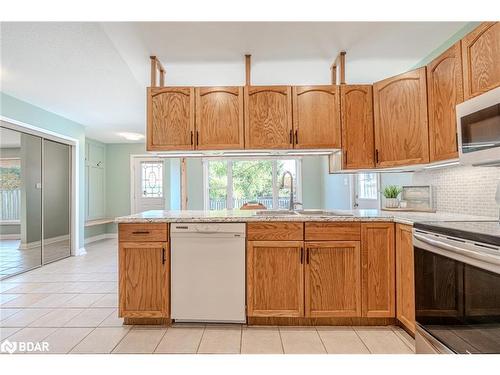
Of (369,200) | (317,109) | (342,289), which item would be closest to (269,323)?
(342,289)

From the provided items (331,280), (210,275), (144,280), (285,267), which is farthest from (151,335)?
(331,280)

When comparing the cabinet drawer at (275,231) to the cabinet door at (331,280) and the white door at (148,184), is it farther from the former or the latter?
the white door at (148,184)

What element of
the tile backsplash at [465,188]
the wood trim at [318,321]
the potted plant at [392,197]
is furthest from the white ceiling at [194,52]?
the wood trim at [318,321]

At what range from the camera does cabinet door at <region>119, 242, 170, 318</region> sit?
226 centimetres

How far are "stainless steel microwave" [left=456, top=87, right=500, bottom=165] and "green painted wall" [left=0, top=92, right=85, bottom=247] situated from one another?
475 centimetres

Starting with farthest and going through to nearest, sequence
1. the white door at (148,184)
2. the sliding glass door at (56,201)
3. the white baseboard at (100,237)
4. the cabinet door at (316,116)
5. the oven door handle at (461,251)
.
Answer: the white door at (148,184), the white baseboard at (100,237), the sliding glass door at (56,201), the cabinet door at (316,116), the oven door handle at (461,251)

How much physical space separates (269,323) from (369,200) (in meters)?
2.76

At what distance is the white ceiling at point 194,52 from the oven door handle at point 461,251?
5.71ft

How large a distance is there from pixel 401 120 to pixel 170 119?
6.77 feet

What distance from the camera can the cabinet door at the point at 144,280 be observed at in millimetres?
2262

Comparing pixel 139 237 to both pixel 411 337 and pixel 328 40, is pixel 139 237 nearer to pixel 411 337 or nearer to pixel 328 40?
pixel 411 337

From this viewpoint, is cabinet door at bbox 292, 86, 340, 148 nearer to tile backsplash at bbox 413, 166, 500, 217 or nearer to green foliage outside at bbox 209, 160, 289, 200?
tile backsplash at bbox 413, 166, 500, 217

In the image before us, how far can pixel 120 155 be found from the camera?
23.2ft

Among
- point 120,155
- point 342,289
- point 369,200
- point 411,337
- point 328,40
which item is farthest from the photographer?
point 120,155
